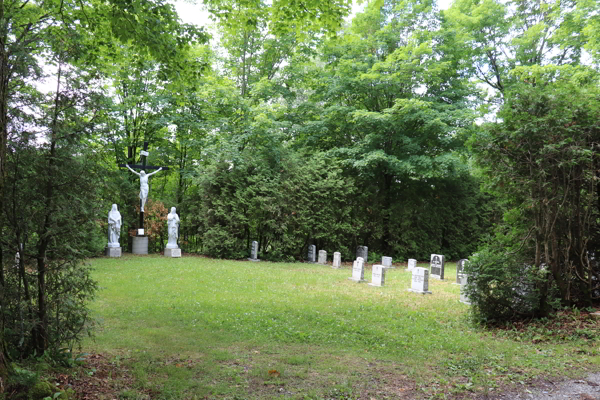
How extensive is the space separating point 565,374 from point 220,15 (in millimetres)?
9609

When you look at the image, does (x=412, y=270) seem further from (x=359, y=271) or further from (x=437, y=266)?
(x=437, y=266)

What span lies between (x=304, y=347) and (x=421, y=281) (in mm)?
6435

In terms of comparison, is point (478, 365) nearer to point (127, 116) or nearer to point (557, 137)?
point (557, 137)

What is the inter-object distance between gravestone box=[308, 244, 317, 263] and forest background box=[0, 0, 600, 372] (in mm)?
523

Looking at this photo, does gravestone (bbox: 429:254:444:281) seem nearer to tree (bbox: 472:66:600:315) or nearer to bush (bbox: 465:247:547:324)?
tree (bbox: 472:66:600:315)

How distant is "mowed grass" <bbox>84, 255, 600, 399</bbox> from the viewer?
4555 millimetres

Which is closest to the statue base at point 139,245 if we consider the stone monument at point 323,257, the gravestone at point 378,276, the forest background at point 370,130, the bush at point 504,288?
the forest background at point 370,130

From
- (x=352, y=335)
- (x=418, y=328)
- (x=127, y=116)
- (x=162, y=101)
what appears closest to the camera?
(x=352, y=335)

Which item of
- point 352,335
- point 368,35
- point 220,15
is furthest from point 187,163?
point 352,335

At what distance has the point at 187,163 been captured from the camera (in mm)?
22688

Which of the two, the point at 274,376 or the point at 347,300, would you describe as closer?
the point at 274,376

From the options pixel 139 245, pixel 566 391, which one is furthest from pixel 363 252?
pixel 566 391

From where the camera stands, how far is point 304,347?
6.00 meters

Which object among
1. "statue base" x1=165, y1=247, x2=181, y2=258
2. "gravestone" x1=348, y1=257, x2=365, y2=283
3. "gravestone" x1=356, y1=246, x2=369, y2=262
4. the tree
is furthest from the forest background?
"gravestone" x1=348, y1=257, x2=365, y2=283
